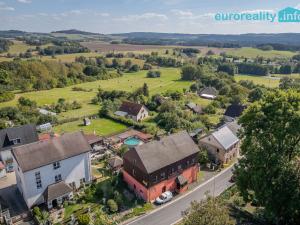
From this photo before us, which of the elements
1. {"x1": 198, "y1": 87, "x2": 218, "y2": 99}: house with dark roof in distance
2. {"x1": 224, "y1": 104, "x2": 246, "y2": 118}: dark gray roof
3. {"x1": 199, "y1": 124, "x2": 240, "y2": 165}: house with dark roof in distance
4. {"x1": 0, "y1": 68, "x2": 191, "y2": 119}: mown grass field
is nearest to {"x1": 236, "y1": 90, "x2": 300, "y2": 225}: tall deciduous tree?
{"x1": 199, "y1": 124, "x2": 240, "y2": 165}: house with dark roof in distance

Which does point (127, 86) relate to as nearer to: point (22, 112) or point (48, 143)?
point (22, 112)

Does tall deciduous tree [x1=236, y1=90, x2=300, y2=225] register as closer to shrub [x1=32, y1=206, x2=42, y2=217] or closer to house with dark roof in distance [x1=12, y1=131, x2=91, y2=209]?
house with dark roof in distance [x1=12, y1=131, x2=91, y2=209]

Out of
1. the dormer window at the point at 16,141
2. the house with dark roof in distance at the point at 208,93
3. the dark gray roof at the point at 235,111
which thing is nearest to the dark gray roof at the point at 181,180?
the dormer window at the point at 16,141

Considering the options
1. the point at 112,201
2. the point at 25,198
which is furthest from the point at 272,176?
the point at 25,198

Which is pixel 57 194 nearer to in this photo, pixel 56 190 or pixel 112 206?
pixel 56 190

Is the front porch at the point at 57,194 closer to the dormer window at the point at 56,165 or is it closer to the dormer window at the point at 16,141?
the dormer window at the point at 56,165

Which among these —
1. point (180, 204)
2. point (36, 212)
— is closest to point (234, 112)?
point (180, 204)
